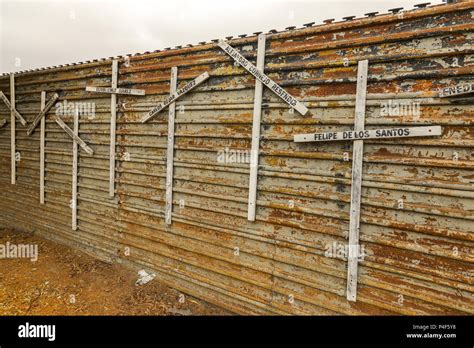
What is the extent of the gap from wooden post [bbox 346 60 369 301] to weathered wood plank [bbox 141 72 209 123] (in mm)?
2874

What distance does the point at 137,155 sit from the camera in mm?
6727

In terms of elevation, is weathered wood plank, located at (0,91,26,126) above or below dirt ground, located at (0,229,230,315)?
above

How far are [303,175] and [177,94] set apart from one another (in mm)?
3137

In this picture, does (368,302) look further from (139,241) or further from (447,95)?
(139,241)

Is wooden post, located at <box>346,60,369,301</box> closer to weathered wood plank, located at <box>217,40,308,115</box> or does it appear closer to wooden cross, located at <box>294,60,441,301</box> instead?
wooden cross, located at <box>294,60,441,301</box>

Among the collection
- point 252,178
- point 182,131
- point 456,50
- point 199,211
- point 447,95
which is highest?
point 456,50

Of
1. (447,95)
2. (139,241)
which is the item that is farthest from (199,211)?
(447,95)

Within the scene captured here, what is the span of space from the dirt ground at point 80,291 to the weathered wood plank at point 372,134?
373 centimetres

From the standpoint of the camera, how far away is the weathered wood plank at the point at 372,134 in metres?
3.82

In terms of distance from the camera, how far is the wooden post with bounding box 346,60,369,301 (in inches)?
165

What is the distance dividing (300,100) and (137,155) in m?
4.03

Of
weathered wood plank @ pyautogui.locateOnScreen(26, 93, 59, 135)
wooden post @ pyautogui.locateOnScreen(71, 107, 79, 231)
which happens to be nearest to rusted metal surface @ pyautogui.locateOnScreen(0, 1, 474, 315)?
wooden post @ pyautogui.locateOnScreen(71, 107, 79, 231)

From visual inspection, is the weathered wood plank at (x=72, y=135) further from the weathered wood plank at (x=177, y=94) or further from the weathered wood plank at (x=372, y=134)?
the weathered wood plank at (x=372, y=134)

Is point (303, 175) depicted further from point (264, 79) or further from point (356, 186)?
point (264, 79)
